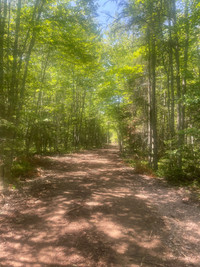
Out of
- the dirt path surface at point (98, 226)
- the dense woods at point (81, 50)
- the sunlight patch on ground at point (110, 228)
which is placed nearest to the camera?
the dirt path surface at point (98, 226)

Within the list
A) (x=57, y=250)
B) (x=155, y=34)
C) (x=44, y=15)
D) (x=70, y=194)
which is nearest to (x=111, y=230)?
(x=57, y=250)

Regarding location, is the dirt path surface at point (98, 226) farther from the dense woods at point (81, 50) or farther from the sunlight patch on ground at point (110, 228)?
the dense woods at point (81, 50)

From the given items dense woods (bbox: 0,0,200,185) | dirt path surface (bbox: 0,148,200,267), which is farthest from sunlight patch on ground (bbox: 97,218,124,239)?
dense woods (bbox: 0,0,200,185)

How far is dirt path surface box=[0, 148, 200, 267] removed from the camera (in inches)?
126

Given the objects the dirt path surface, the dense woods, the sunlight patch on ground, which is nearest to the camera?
the dirt path surface

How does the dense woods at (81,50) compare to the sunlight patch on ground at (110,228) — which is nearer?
the sunlight patch on ground at (110,228)

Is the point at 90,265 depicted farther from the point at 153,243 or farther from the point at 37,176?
the point at 37,176

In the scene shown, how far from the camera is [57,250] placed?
11.0 ft

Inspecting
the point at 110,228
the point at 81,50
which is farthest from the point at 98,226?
the point at 81,50

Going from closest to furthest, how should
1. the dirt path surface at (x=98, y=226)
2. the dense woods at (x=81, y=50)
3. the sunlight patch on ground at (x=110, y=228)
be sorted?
the dirt path surface at (x=98, y=226) → the sunlight patch on ground at (x=110, y=228) → the dense woods at (x=81, y=50)

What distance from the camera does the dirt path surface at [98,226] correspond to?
3197 mm

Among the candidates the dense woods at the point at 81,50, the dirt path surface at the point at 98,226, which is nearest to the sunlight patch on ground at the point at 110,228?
the dirt path surface at the point at 98,226

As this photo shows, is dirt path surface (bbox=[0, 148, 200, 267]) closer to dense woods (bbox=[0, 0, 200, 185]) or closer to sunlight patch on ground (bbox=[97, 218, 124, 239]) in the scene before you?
sunlight patch on ground (bbox=[97, 218, 124, 239])

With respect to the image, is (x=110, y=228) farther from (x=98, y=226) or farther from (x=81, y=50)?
(x=81, y=50)
